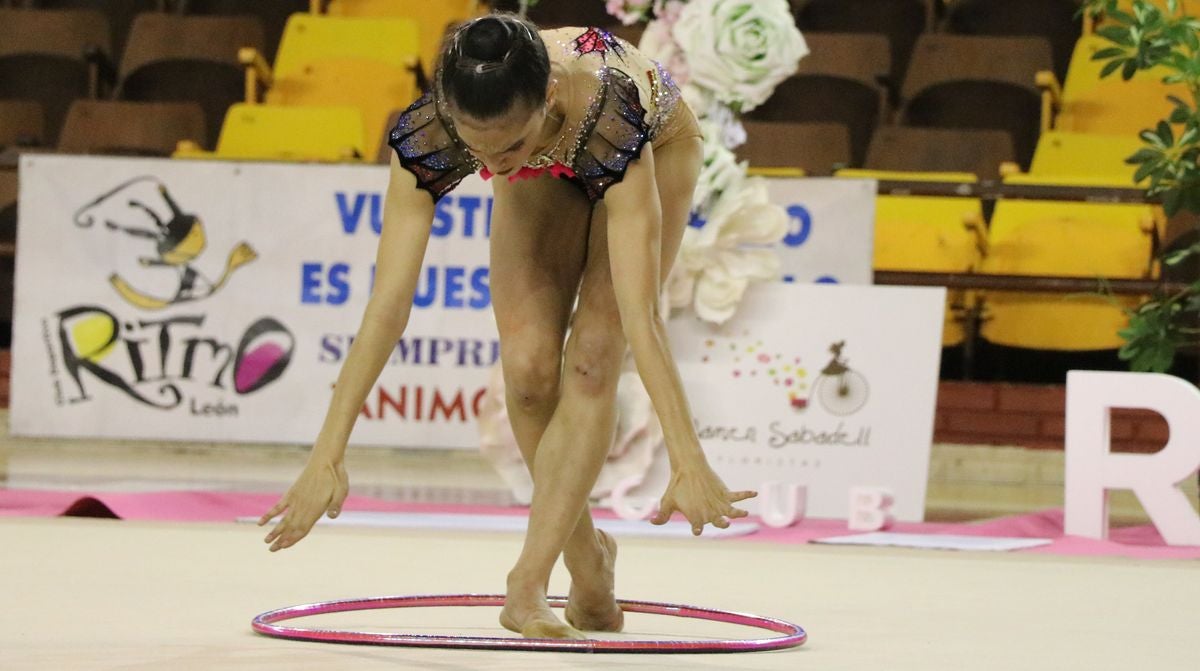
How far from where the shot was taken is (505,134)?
209 cm

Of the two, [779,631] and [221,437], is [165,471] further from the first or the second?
[779,631]

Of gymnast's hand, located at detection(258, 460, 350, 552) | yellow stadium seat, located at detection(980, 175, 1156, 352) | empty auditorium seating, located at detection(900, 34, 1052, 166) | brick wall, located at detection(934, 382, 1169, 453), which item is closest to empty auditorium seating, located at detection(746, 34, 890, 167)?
empty auditorium seating, located at detection(900, 34, 1052, 166)

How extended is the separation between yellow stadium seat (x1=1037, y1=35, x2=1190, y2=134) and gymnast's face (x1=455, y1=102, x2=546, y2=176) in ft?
17.1

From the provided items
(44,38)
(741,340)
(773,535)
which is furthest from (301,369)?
(44,38)

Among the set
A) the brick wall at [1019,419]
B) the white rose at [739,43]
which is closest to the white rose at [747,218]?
the white rose at [739,43]

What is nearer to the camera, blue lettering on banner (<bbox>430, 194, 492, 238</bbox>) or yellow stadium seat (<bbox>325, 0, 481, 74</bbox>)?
blue lettering on banner (<bbox>430, 194, 492, 238</bbox>)

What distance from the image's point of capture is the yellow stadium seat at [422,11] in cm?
817

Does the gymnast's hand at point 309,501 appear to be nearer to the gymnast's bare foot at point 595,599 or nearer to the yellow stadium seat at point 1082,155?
the gymnast's bare foot at point 595,599

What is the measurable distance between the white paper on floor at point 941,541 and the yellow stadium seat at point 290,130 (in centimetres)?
356

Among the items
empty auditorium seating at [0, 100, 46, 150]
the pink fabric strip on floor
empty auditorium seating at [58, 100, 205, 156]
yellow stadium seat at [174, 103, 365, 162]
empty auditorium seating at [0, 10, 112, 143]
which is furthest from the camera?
empty auditorium seating at [0, 10, 112, 143]

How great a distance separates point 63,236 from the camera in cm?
609

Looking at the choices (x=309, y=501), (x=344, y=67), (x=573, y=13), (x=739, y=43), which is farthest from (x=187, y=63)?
(x=309, y=501)

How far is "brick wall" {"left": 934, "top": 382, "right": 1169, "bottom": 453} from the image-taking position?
243 inches

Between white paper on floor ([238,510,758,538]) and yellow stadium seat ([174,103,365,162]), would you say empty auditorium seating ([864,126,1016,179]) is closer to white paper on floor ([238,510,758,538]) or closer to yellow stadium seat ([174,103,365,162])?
yellow stadium seat ([174,103,365,162])
